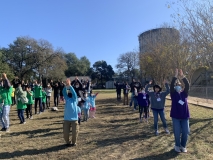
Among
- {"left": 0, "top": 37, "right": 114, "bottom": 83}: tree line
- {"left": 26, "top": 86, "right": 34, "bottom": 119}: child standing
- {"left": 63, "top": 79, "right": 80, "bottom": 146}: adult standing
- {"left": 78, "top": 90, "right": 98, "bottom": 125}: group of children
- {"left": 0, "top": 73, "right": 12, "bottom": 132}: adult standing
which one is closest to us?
{"left": 63, "top": 79, "right": 80, "bottom": 146}: adult standing

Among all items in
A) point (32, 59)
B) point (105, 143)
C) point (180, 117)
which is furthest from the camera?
point (32, 59)

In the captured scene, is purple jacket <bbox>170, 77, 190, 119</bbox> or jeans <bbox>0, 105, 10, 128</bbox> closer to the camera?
purple jacket <bbox>170, 77, 190, 119</bbox>

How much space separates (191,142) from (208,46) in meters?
4.96

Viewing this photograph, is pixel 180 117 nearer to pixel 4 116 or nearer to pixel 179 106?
pixel 179 106

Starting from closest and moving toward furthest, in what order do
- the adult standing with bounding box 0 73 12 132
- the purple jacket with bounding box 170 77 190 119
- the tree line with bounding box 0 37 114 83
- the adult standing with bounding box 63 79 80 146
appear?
the purple jacket with bounding box 170 77 190 119
the adult standing with bounding box 63 79 80 146
the adult standing with bounding box 0 73 12 132
the tree line with bounding box 0 37 114 83

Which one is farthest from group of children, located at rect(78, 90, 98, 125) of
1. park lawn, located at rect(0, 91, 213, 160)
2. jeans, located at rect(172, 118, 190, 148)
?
jeans, located at rect(172, 118, 190, 148)

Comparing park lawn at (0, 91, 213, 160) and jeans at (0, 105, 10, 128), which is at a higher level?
jeans at (0, 105, 10, 128)

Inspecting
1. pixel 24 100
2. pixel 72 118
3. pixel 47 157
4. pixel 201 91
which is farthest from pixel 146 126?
pixel 201 91

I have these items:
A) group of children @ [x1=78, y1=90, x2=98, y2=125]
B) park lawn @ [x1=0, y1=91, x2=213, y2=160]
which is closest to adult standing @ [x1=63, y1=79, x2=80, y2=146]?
park lawn @ [x1=0, y1=91, x2=213, y2=160]

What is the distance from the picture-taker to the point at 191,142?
5914mm

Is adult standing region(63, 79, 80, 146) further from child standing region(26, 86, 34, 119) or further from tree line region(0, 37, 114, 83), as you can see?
tree line region(0, 37, 114, 83)

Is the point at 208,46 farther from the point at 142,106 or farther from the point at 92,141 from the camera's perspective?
the point at 92,141

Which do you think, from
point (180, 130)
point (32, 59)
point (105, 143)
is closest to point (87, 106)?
point (105, 143)

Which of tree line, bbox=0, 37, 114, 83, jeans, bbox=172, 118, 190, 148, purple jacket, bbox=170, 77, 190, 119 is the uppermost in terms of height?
tree line, bbox=0, 37, 114, 83
